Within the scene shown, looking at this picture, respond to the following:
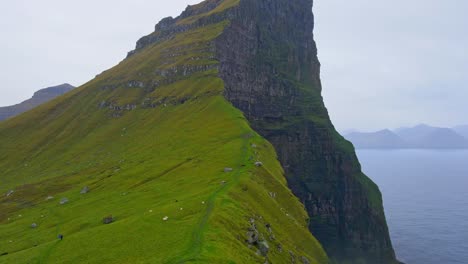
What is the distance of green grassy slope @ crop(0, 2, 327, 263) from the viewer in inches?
1907

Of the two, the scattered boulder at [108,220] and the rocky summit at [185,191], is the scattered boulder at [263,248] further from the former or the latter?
the scattered boulder at [108,220]

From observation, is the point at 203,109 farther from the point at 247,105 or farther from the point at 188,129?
the point at 247,105

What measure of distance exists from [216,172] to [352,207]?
137 m

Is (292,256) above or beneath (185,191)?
beneath

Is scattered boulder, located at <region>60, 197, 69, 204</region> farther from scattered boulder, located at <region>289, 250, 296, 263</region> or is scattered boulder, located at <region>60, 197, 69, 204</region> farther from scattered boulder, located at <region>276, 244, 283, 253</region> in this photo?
scattered boulder, located at <region>289, 250, 296, 263</region>

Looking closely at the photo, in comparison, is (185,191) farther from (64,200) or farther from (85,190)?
(85,190)

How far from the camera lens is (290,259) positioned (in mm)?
60281

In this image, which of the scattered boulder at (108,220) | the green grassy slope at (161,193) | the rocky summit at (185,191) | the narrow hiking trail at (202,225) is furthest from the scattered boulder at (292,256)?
the scattered boulder at (108,220)

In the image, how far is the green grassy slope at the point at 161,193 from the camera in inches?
1907

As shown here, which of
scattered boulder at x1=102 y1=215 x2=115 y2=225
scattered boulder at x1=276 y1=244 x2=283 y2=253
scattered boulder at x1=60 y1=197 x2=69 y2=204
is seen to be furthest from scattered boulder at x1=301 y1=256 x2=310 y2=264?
scattered boulder at x1=60 y1=197 x2=69 y2=204

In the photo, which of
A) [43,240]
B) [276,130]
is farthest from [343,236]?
[43,240]

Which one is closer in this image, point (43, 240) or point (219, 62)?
point (43, 240)

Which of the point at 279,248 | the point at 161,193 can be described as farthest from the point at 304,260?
the point at 161,193

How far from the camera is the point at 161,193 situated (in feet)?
250
